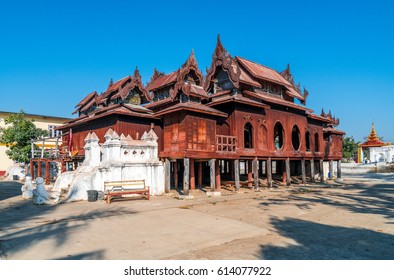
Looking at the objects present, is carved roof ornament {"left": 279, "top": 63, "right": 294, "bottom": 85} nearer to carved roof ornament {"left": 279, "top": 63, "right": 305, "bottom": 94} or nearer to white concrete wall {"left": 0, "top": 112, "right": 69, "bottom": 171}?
carved roof ornament {"left": 279, "top": 63, "right": 305, "bottom": 94}

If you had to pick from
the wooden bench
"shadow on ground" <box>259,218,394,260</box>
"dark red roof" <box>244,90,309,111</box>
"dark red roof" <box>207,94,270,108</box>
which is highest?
"dark red roof" <box>244,90,309,111</box>

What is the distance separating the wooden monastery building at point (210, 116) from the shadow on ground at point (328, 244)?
9.62 m

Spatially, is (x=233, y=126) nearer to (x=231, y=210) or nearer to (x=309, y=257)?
(x=231, y=210)

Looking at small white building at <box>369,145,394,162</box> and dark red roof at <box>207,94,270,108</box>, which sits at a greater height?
dark red roof at <box>207,94,270,108</box>

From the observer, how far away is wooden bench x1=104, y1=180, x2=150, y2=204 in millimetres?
16906

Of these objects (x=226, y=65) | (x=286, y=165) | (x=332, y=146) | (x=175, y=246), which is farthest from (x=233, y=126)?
(x=332, y=146)

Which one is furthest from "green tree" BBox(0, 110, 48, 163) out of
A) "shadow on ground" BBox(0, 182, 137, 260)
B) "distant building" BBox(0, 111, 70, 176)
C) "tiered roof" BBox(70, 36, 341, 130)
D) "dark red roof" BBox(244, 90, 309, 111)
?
"dark red roof" BBox(244, 90, 309, 111)

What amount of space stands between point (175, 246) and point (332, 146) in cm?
3192

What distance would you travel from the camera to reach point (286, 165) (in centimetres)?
2664

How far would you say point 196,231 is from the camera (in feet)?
31.3

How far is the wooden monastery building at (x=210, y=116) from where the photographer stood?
2003cm

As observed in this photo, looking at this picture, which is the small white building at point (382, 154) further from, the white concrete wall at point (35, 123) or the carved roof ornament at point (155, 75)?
the white concrete wall at point (35, 123)

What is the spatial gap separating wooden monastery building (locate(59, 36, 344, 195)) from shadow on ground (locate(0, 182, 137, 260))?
24.4 feet

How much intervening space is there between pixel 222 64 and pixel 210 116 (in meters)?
5.10
